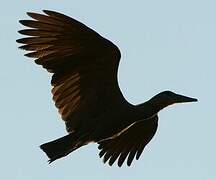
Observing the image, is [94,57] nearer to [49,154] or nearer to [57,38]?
[57,38]

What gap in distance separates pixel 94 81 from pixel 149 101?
3.20 ft

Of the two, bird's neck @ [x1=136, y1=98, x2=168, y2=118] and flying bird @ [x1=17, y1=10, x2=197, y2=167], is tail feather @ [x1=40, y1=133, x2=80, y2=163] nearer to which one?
flying bird @ [x1=17, y1=10, x2=197, y2=167]

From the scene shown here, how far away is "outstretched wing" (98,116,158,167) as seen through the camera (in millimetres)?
16188

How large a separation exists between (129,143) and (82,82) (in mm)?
1711

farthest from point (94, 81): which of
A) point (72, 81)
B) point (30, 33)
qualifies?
point (30, 33)

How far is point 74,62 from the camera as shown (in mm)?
15102

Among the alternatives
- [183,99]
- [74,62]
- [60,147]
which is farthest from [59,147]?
[183,99]

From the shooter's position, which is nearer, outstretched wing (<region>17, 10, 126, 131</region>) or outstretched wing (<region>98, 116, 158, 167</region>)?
outstretched wing (<region>17, 10, 126, 131</region>)

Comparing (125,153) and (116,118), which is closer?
(116,118)

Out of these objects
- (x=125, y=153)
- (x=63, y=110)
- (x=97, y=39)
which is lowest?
(x=125, y=153)

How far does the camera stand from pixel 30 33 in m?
14.7

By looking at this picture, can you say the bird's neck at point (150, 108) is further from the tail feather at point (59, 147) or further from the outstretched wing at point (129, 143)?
the tail feather at point (59, 147)

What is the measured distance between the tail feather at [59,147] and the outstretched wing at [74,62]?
1.71 feet

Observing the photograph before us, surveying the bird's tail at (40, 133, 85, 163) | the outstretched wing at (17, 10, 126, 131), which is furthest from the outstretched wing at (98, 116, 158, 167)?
the bird's tail at (40, 133, 85, 163)
